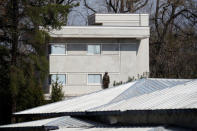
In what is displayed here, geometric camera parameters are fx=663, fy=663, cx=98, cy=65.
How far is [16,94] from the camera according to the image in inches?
1644

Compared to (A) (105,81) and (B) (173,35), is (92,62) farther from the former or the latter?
(B) (173,35)

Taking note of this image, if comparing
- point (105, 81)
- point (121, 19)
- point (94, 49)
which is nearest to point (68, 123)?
point (105, 81)

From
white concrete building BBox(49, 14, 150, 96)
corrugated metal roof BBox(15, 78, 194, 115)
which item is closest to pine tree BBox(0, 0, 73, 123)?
white concrete building BBox(49, 14, 150, 96)

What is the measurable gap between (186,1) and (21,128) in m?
51.7

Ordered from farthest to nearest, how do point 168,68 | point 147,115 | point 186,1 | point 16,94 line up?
point 186,1 → point 168,68 → point 16,94 → point 147,115

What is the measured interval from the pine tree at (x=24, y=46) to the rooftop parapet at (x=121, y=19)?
37.0 ft

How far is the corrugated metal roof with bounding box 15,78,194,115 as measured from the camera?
1652 centimetres

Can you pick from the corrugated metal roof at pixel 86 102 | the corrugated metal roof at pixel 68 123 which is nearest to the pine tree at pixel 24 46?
the corrugated metal roof at pixel 86 102

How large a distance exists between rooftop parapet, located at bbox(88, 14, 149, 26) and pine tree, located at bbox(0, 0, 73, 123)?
1127cm

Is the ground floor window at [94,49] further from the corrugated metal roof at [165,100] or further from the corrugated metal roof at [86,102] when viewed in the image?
the corrugated metal roof at [165,100]

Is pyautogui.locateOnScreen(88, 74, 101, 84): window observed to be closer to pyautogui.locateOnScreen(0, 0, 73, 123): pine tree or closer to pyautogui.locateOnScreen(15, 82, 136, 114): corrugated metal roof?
pyautogui.locateOnScreen(0, 0, 73, 123): pine tree

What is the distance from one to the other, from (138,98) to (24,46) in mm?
26216

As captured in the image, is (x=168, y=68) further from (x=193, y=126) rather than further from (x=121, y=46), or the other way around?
(x=193, y=126)

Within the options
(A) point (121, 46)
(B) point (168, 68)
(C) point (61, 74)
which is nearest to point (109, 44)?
(A) point (121, 46)
